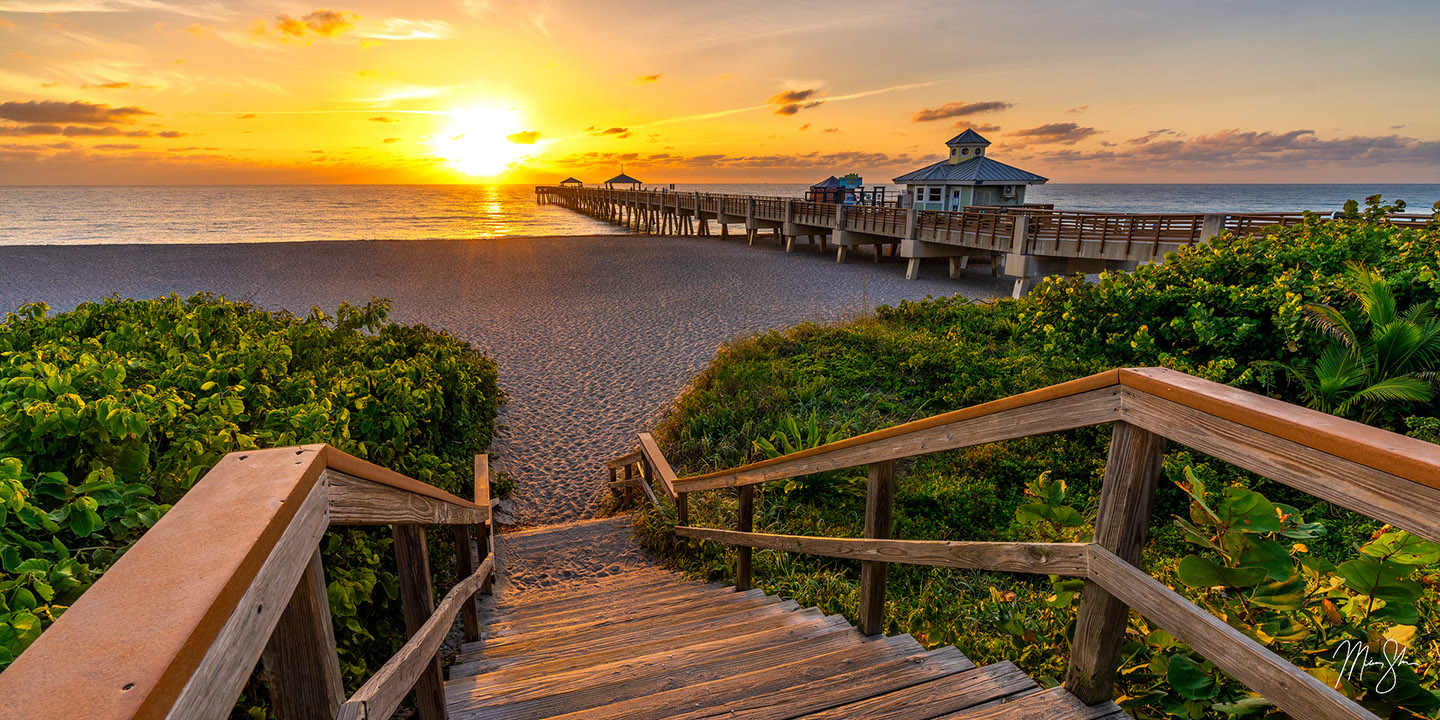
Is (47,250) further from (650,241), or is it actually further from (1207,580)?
(1207,580)

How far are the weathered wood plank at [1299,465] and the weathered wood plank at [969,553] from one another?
1.39 ft

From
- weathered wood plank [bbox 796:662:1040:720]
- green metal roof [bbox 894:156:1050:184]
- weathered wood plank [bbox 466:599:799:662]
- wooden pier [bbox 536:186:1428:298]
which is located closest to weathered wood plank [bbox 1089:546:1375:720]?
weathered wood plank [bbox 796:662:1040:720]

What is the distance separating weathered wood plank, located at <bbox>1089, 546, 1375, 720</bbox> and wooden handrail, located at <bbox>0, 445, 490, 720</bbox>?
1.59m

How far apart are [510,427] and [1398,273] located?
10.0 meters

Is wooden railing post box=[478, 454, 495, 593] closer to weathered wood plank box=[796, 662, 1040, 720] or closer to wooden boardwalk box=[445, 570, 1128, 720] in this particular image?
wooden boardwalk box=[445, 570, 1128, 720]

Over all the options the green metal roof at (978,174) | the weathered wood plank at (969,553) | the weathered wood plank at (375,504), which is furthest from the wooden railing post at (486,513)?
the green metal roof at (978,174)

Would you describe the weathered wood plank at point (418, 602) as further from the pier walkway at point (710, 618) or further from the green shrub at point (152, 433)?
the green shrub at point (152, 433)

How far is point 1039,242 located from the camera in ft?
58.2

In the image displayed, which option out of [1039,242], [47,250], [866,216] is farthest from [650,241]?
[47,250]

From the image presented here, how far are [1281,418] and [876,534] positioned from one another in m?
1.60

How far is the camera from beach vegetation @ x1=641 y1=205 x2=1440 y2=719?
1415 millimetres

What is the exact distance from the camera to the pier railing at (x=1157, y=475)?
1005mm

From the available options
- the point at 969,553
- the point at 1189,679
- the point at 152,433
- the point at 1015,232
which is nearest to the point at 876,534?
the point at 969,553

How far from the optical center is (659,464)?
247 inches
